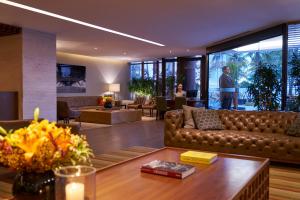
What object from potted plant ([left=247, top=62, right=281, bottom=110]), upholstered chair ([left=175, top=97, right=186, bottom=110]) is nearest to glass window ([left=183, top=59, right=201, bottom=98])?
upholstered chair ([left=175, top=97, right=186, bottom=110])

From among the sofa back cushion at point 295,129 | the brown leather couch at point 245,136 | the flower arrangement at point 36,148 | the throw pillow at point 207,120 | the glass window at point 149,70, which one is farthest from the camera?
the glass window at point 149,70

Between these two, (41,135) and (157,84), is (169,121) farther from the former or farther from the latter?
(157,84)

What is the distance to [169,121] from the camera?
4.73 metres

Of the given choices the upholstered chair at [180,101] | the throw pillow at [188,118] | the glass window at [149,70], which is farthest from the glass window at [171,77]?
the throw pillow at [188,118]

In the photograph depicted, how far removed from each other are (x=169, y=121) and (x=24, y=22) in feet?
13.6

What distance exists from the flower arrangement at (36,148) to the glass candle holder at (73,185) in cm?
7

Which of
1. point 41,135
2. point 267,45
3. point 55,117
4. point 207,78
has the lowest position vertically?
point 55,117

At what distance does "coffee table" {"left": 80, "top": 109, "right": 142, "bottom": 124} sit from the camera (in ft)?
28.7

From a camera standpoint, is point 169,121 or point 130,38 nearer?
point 169,121

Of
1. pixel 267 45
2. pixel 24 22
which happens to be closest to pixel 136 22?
pixel 24 22

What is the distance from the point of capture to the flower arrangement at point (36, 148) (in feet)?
4.35

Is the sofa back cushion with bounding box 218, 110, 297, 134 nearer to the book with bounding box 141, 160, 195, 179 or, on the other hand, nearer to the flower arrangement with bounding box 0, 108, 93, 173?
the book with bounding box 141, 160, 195, 179

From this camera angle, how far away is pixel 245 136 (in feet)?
13.9

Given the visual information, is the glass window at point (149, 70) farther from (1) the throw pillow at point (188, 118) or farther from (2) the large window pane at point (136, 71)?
(1) the throw pillow at point (188, 118)
